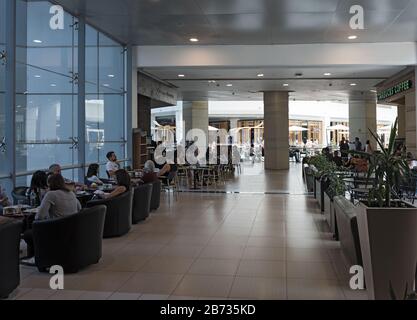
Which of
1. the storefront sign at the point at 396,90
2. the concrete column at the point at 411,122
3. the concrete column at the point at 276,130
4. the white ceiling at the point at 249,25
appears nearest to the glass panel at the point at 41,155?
the white ceiling at the point at 249,25

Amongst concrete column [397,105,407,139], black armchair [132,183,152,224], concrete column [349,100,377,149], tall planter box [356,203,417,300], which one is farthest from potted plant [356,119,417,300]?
concrete column [349,100,377,149]

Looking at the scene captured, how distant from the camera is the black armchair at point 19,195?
6.37 metres

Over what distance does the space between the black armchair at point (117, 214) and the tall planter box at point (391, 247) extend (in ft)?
12.3

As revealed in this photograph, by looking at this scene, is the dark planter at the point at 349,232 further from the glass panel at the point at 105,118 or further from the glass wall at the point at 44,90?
the glass panel at the point at 105,118

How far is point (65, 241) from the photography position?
4676 mm

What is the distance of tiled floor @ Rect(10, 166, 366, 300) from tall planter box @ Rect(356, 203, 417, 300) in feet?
1.74

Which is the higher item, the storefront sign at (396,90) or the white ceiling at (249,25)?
the white ceiling at (249,25)

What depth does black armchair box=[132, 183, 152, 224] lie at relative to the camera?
749cm

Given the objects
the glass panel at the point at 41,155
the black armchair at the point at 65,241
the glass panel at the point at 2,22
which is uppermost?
the glass panel at the point at 2,22

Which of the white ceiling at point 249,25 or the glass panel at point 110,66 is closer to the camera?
the white ceiling at point 249,25

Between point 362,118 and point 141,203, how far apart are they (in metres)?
20.4

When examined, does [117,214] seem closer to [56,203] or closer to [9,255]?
[56,203]

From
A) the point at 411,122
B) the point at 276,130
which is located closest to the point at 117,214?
the point at 411,122

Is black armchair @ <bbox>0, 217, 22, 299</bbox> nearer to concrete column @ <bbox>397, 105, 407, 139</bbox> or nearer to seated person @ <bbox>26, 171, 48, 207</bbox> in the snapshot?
seated person @ <bbox>26, 171, 48, 207</bbox>
